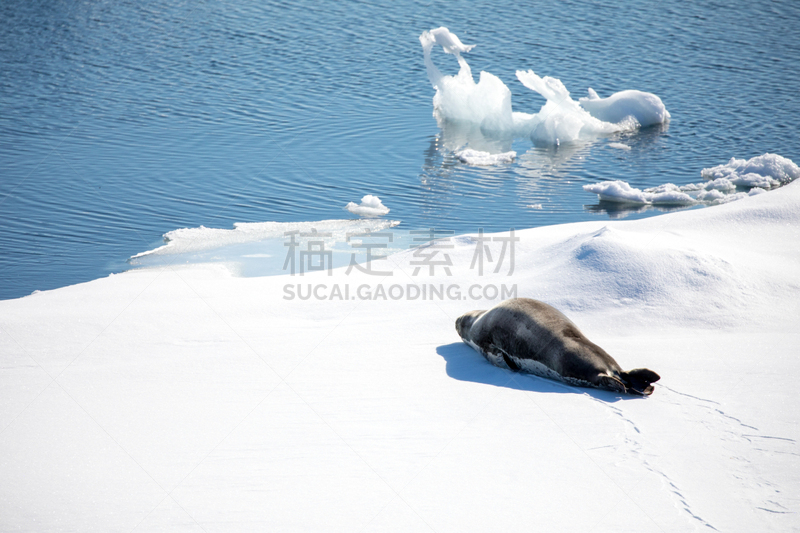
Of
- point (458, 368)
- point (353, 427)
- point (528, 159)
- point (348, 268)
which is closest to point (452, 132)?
point (528, 159)

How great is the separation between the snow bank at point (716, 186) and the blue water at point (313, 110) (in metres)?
0.37

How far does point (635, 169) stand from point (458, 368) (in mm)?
8723

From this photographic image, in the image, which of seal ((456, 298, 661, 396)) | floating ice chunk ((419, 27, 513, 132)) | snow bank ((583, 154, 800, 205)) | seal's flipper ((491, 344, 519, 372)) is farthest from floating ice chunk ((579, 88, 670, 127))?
seal's flipper ((491, 344, 519, 372))

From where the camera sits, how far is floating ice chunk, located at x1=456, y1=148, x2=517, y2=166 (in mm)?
12203

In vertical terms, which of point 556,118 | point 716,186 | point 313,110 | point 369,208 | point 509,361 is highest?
point 313,110

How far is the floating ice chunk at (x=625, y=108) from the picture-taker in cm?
1404

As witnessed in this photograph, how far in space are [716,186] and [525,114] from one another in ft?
15.4

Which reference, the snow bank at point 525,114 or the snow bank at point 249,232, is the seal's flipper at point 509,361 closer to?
the snow bank at point 249,232

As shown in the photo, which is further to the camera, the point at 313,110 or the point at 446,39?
the point at 313,110

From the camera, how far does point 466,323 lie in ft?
16.1

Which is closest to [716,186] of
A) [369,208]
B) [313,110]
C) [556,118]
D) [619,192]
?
[619,192]

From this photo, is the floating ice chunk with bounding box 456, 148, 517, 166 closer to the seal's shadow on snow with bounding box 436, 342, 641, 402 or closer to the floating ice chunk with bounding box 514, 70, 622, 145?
the floating ice chunk with bounding box 514, 70, 622, 145

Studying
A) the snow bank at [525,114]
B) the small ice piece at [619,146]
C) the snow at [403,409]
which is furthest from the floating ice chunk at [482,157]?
the snow at [403,409]

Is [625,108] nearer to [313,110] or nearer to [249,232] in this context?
[313,110]
